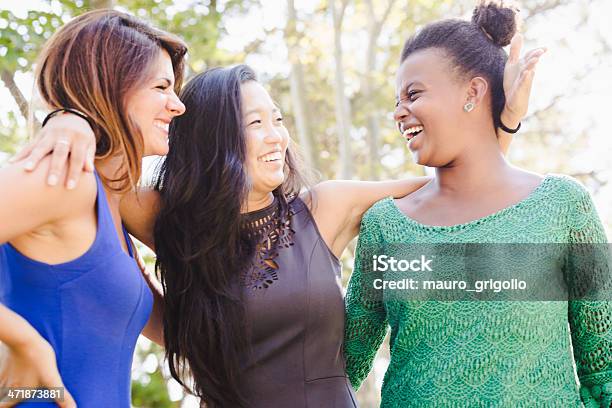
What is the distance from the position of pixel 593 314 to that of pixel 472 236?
0.44m

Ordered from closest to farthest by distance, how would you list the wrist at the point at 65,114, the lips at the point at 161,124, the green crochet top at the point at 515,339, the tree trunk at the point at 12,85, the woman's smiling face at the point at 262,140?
1. the wrist at the point at 65,114
2. the green crochet top at the point at 515,339
3. the lips at the point at 161,124
4. the woman's smiling face at the point at 262,140
5. the tree trunk at the point at 12,85

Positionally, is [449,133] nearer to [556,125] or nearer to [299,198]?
[299,198]

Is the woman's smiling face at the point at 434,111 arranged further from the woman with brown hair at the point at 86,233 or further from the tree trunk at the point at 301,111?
the tree trunk at the point at 301,111

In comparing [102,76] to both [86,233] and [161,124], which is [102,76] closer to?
[161,124]

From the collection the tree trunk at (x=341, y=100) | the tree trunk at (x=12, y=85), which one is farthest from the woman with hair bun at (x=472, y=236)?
the tree trunk at (x=341, y=100)

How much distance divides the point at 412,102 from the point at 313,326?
2.78ft

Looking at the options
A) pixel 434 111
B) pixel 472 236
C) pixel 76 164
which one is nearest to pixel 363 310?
pixel 472 236

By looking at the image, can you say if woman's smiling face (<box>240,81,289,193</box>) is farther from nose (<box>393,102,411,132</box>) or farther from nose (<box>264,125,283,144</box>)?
nose (<box>393,102,411,132</box>)

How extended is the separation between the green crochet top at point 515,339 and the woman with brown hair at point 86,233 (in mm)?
891

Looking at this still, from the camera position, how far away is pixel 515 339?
7.87 ft

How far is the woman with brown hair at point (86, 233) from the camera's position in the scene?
81.4 inches

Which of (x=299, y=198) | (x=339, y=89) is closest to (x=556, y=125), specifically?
(x=339, y=89)

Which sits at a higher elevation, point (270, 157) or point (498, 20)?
point (498, 20)

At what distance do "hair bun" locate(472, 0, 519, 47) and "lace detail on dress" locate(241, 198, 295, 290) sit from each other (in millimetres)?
981
